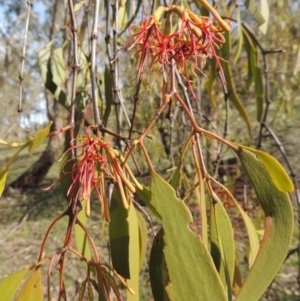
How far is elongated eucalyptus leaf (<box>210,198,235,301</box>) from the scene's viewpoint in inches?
17.5

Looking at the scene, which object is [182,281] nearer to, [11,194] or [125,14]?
[125,14]

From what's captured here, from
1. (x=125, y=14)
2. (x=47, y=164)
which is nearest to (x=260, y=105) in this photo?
(x=125, y=14)

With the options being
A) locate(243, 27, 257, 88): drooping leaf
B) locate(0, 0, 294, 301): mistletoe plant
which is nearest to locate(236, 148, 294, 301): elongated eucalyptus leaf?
locate(0, 0, 294, 301): mistletoe plant

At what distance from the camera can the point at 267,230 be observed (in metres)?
0.39

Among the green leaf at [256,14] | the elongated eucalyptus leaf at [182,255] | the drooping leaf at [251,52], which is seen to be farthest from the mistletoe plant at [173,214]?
the drooping leaf at [251,52]

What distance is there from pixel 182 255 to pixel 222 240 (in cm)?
10

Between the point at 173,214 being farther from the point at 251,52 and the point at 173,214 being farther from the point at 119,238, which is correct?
the point at 251,52

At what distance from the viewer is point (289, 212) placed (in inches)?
15.3

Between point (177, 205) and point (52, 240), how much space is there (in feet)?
8.42

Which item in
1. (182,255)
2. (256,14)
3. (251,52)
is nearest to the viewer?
(182,255)

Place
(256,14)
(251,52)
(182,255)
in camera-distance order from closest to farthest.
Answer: (182,255) → (256,14) → (251,52)

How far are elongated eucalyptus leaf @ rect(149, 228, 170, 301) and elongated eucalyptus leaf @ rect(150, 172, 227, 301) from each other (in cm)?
6

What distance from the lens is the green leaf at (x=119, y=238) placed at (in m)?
0.43

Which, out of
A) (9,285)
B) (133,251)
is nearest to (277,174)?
(133,251)
